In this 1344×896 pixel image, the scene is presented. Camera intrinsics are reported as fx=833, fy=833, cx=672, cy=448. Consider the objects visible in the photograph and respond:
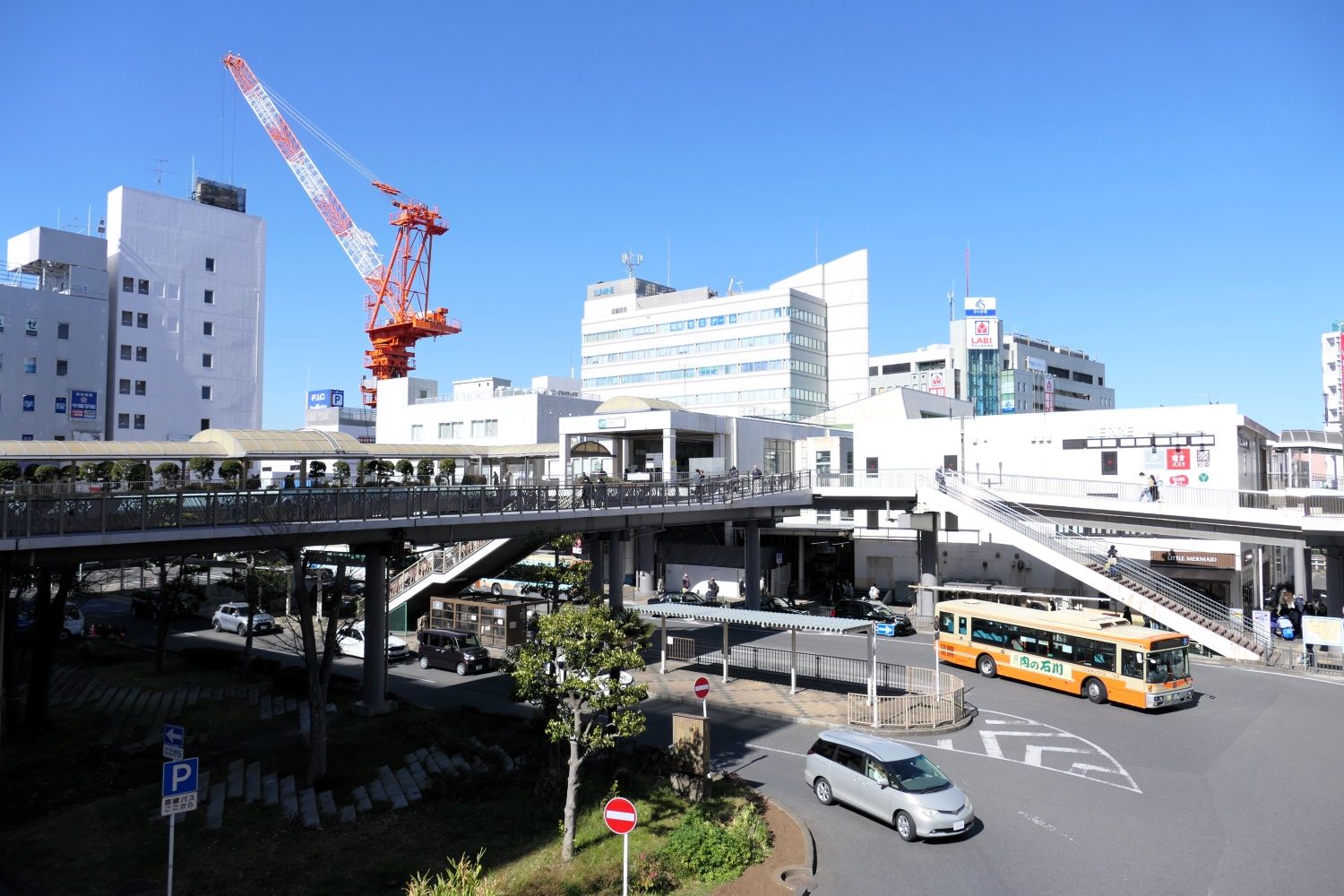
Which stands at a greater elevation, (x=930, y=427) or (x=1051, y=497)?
(x=930, y=427)

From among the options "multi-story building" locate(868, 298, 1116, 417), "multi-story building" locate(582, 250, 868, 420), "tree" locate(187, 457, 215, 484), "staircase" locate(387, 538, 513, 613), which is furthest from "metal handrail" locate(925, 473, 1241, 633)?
"multi-story building" locate(868, 298, 1116, 417)

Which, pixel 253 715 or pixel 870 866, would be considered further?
pixel 253 715

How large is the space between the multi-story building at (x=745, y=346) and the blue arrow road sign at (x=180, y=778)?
72489 millimetres

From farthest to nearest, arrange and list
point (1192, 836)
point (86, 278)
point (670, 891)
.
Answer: point (86, 278) < point (1192, 836) < point (670, 891)

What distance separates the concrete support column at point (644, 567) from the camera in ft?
166

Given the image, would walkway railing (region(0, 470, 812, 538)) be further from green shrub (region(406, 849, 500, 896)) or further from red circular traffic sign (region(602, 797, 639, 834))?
red circular traffic sign (region(602, 797, 639, 834))

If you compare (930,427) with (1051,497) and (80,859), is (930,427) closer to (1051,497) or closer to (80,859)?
(1051,497)

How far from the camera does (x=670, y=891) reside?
42.8 ft

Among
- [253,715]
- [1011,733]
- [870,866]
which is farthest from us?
[253,715]

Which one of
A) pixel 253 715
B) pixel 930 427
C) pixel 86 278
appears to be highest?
pixel 86 278

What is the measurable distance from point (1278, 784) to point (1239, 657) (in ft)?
50.8

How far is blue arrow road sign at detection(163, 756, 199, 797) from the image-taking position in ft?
40.0

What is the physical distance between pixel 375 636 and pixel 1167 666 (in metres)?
23.0

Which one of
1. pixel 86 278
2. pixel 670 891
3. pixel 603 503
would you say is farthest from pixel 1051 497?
pixel 86 278
